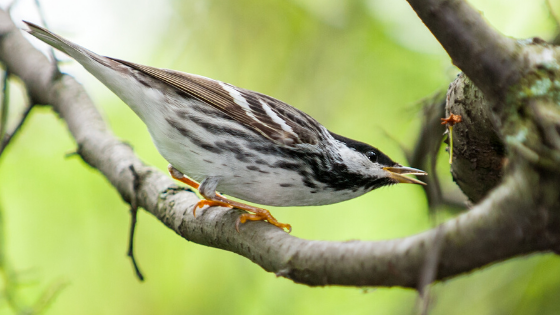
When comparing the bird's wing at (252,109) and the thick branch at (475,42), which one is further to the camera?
the bird's wing at (252,109)

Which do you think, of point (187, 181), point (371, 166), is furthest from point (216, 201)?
point (371, 166)

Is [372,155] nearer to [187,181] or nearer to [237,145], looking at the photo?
[237,145]

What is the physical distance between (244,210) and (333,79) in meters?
3.99

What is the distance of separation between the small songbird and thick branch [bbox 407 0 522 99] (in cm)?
191

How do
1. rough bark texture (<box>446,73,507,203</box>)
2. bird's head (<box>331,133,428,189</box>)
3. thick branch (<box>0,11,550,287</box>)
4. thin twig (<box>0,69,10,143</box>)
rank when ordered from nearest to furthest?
thick branch (<box>0,11,550,287</box>) < rough bark texture (<box>446,73,507,203</box>) < bird's head (<box>331,133,428,189</box>) < thin twig (<box>0,69,10,143</box>)

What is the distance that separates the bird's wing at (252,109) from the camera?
11.9ft

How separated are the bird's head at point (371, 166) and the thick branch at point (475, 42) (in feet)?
6.83

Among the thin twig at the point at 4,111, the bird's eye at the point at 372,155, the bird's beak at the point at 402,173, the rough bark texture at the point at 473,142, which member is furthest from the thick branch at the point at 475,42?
the thin twig at the point at 4,111

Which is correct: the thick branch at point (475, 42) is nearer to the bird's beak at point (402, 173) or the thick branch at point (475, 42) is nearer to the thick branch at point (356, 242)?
the thick branch at point (356, 242)

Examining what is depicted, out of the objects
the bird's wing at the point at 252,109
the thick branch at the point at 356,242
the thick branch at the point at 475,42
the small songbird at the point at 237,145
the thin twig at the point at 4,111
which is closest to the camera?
the thick branch at the point at 356,242

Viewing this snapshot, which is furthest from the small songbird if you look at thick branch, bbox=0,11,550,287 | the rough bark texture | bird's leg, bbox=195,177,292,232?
the rough bark texture

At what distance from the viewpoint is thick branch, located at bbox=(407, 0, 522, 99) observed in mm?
1665

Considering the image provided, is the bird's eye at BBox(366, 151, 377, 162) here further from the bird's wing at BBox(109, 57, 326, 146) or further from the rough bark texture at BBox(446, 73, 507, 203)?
the rough bark texture at BBox(446, 73, 507, 203)

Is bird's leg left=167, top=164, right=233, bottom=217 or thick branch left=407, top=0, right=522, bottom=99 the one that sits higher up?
thick branch left=407, top=0, right=522, bottom=99
